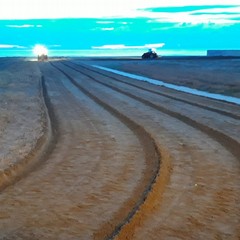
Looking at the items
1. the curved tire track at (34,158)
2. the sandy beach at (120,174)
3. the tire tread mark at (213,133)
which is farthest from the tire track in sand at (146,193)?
the curved tire track at (34,158)

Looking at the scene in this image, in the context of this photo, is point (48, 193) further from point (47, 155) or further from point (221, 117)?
point (221, 117)

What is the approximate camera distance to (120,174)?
26.6 feet

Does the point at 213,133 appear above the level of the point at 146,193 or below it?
below

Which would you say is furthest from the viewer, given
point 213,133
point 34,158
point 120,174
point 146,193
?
point 213,133

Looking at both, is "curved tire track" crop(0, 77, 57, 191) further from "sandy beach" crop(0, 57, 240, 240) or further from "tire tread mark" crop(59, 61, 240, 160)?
"tire tread mark" crop(59, 61, 240, 160)

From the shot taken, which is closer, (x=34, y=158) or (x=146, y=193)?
(x=146, y=193)

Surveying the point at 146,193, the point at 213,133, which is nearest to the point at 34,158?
the point at 146,193

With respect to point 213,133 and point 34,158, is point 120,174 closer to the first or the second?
point 34,158

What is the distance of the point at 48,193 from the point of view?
7.14m

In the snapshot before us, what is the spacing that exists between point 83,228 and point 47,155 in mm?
4022

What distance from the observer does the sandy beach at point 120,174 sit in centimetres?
584

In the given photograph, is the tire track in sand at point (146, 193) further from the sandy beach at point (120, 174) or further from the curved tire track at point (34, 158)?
the curved tire track at point (34, 158)

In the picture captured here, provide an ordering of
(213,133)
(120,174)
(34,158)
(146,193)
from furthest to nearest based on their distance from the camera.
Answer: (213,133), (34,158), (120,174), (146,193)

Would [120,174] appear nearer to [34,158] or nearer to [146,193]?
[146,193]
